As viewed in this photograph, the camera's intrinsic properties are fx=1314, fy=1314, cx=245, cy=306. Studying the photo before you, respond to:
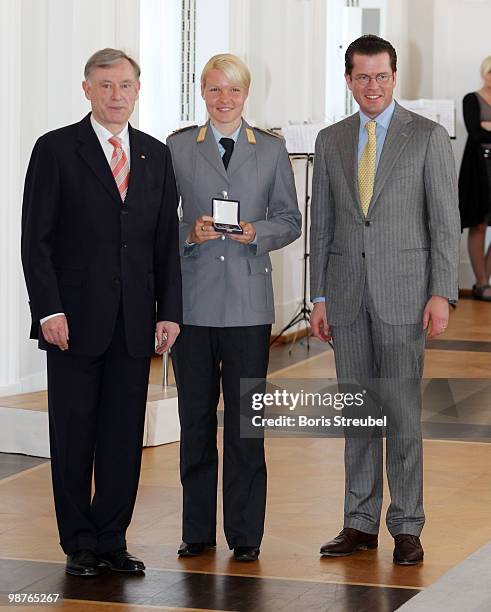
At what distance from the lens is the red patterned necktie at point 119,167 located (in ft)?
13.9

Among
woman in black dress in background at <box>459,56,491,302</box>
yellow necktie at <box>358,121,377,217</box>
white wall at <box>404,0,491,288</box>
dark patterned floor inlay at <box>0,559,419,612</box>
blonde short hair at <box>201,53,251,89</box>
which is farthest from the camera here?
white wall at <box>404,0,491,288</box>

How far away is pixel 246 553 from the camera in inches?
177

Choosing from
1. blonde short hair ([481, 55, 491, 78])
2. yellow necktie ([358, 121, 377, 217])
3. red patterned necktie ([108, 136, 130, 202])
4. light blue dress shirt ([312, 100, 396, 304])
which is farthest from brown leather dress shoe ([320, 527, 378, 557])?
blonde short hair ([481, 55, 491, 78])

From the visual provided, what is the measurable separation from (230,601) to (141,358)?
0.83 metres

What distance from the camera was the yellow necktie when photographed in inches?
174

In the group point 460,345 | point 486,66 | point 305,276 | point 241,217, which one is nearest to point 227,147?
point 241,217

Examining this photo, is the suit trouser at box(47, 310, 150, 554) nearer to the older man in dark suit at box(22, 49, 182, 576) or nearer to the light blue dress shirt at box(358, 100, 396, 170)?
the older man in dark suit at box(22, 49, 182, 576)

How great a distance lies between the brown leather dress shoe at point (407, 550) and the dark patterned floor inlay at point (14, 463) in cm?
210

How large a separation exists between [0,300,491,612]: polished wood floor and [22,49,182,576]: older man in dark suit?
0.67ft

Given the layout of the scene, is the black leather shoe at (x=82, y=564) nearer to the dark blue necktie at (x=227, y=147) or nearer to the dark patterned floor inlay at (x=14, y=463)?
the dark blue necktie at (x=227, y=147)

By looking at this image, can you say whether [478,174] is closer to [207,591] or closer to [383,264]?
[383,264]

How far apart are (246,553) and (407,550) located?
0.55m

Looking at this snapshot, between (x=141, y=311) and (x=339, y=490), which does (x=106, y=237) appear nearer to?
(x=141, y=311)

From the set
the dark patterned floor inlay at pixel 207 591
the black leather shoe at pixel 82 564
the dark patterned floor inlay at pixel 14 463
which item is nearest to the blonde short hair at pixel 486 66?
the dark patterned floor inlay at pixel 14 463
